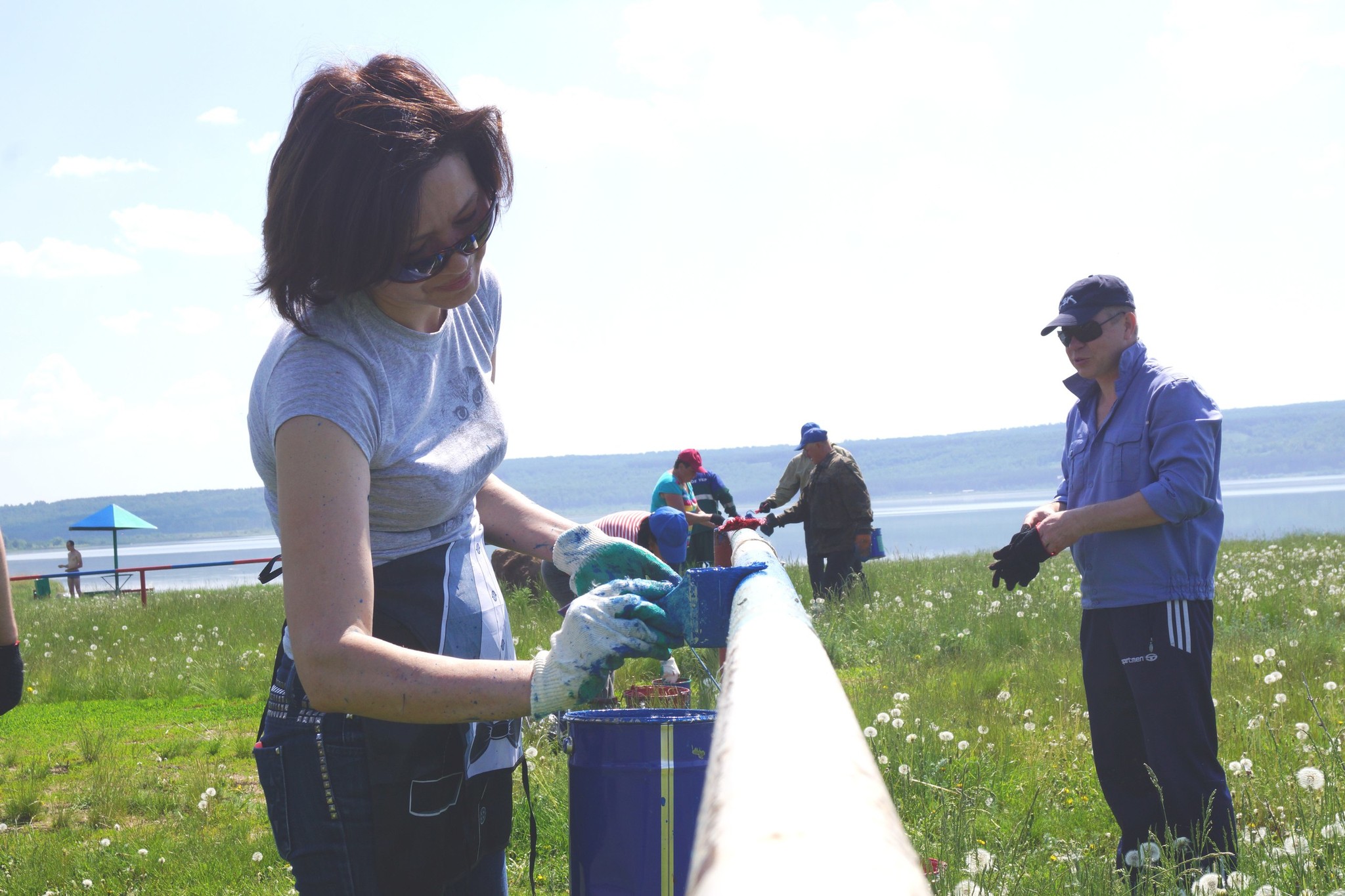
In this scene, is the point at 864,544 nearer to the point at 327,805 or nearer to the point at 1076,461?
the point at 1076,461

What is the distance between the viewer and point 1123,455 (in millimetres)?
3520

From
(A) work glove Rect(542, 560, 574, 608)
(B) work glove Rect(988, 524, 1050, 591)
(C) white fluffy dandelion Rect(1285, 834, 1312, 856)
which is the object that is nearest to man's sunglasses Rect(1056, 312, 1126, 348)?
(B) work glove Rect(988, 524, 1050, 591)

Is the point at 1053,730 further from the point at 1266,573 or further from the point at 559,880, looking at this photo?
the point at 1266,573

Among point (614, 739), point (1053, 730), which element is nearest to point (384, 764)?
point (614, 739)

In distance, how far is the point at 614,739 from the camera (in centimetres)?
204

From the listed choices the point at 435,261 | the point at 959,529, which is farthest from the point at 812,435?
the point at 959,529

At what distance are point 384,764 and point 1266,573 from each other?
10678mm

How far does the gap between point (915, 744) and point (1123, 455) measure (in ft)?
4.86

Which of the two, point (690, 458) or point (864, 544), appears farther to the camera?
point (864, 544)

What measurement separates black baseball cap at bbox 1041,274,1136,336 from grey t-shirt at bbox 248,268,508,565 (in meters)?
2.58

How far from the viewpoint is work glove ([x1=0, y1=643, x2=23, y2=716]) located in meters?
2.80

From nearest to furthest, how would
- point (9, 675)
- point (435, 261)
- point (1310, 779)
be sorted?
point (435, 261), point (9, 675), point (1310, 779)

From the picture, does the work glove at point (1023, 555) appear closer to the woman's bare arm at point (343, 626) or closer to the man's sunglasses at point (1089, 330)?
the man's sunglasses at point (1089, 330)

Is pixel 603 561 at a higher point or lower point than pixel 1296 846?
higher
